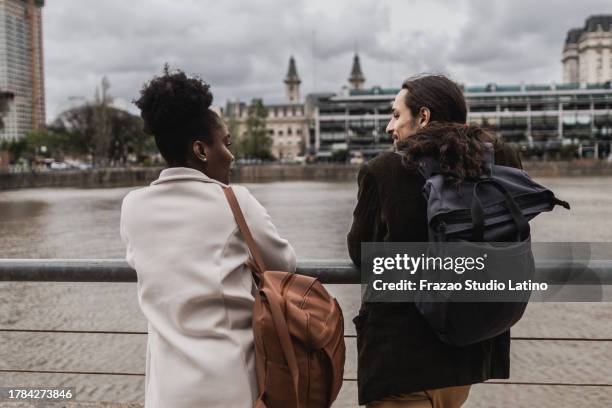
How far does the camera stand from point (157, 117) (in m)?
2.14

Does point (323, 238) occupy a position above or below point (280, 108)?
below

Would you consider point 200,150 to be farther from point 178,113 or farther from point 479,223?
point 479,223

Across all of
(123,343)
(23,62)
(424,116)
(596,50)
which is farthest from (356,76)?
(424,116)

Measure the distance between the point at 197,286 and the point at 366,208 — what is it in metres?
0.58

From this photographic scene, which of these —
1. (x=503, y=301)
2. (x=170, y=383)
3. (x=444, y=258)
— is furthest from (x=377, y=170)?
(x=170, y=383)

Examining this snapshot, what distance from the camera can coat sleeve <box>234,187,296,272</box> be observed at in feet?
6.77

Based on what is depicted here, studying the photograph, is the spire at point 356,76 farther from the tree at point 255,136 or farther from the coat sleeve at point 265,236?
the coat sleeve at point 265,236

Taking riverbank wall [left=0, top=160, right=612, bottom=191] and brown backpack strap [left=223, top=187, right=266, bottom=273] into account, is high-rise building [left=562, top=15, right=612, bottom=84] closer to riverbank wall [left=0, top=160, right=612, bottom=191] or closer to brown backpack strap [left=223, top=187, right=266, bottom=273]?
riverbank wall [left=0, top=160, right=612, bottom=191]

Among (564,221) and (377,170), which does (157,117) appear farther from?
(564,221)

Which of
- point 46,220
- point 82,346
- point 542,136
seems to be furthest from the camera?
point 542,136

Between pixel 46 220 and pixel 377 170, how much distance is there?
31.3 metres

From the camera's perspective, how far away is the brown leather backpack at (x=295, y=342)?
192 centimetres

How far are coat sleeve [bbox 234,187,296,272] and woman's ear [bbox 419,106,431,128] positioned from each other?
0.60 metres

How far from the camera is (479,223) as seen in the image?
6.33 ft
